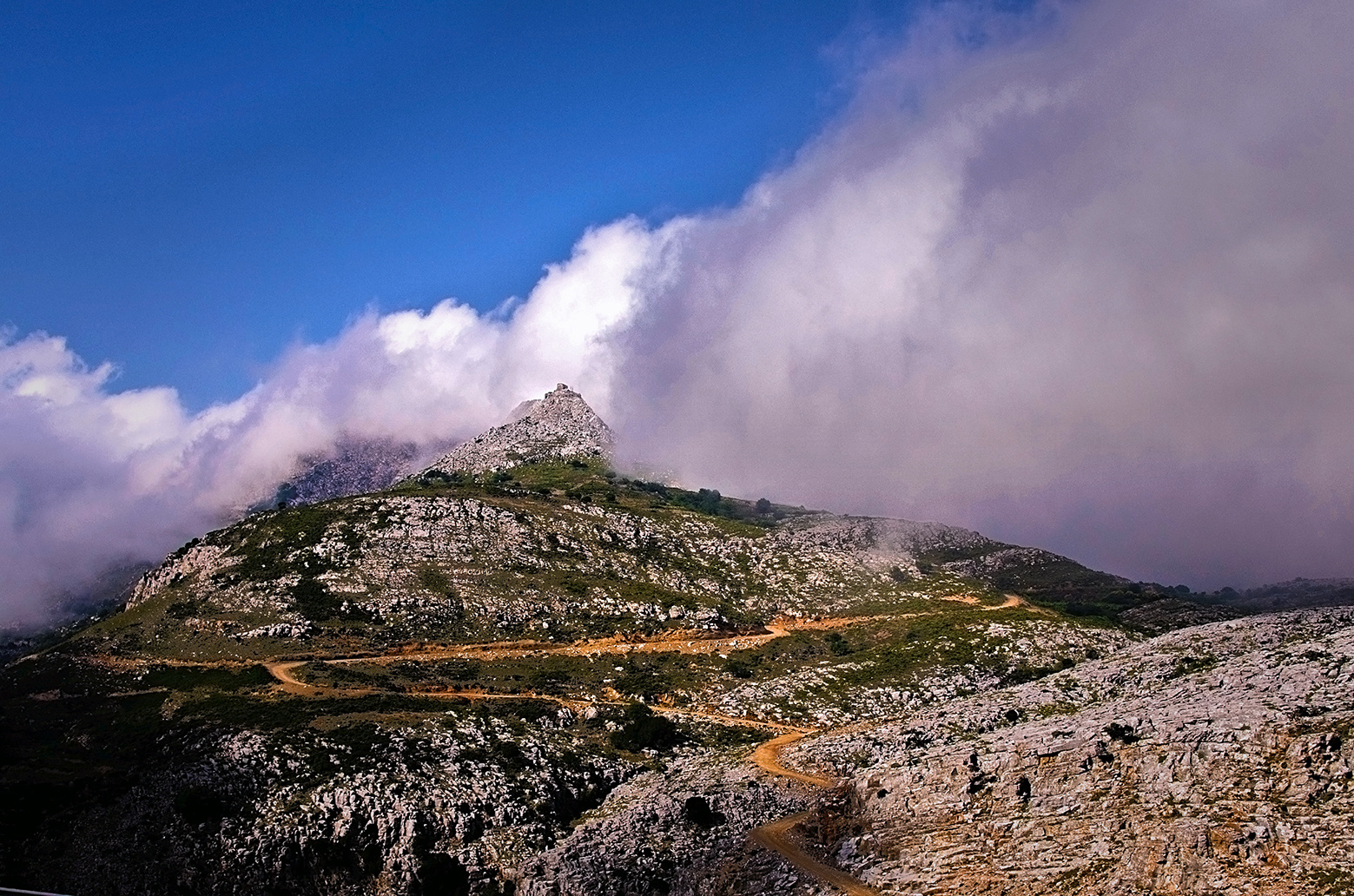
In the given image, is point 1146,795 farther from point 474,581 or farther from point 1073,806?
point 474,581

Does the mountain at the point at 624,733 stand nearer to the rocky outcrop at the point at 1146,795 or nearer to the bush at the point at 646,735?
the rocky outcrop at the point at 1146,795

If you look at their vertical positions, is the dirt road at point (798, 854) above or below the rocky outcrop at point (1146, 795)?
below

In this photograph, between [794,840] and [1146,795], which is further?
[794,840]

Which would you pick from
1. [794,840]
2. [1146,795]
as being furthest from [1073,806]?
[794,840]

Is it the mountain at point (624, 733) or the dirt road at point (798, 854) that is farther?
the dirt road at point (798, 854)

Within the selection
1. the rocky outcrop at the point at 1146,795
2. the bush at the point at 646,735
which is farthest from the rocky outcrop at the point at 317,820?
the rocky outcrop at the point at 1146,795

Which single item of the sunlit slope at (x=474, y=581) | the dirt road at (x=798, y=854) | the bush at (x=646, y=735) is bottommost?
the dirt road at (x=798, y=854)

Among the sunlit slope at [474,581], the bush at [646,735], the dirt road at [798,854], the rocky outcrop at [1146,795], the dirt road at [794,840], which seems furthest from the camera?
the sunlit slope at [474,581]

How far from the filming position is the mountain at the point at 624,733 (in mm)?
52219

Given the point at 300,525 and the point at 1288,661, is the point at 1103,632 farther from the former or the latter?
the point at 300,525

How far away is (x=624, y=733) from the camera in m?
98.1

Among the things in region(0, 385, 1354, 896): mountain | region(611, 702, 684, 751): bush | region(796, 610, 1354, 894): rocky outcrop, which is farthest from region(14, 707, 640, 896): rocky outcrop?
region(796, 610, 1354, 894): rocky outcrop

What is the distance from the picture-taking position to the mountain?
171 feet

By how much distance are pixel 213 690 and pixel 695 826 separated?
72.0 meters
